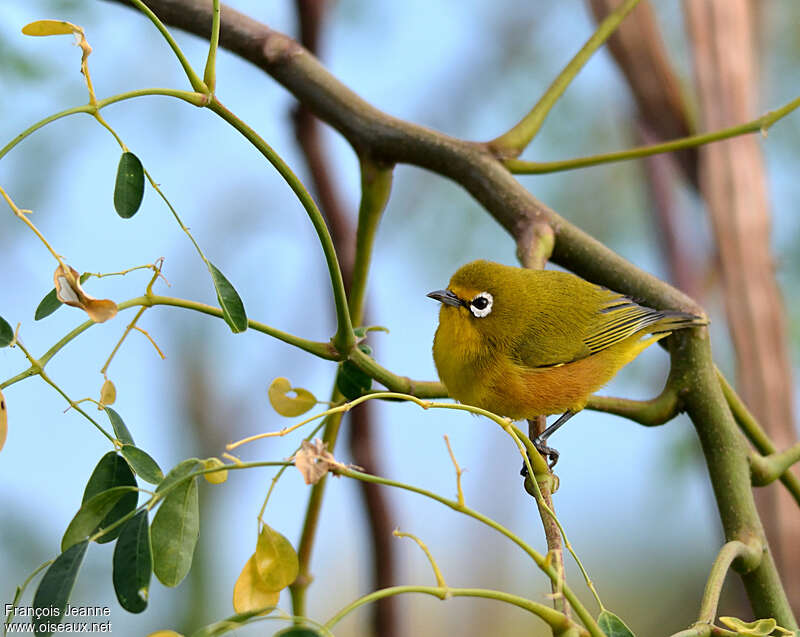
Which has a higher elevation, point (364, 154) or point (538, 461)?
point (364, 154)

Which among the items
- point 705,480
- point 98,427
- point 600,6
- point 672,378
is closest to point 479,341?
point 672,378

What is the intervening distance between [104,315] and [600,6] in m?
1.94

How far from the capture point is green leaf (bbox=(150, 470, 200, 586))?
0.71m

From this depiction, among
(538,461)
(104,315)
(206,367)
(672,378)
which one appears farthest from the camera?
(206,367)

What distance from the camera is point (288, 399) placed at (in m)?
0.95

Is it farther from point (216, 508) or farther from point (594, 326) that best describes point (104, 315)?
point (216, 508)

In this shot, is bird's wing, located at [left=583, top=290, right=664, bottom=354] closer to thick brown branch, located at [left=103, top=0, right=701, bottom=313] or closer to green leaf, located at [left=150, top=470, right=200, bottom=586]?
thick brown branch, located at [left=103, top=0, right=701, bottom=313]

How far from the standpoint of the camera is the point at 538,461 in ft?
2.74

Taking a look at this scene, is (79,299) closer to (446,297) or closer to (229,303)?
(229,303)

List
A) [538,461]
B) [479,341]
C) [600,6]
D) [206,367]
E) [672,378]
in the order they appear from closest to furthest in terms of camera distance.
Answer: [538,461] < [672,378] < [479,341] < [600,6] < [206,367]

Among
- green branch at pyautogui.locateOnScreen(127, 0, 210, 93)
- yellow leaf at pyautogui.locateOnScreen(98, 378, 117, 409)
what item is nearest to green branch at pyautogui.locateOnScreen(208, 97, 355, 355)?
green branch at pyautogui.locateOnScreen(127, 0, 210, 93)

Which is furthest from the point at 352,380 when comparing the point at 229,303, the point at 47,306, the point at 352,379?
the point at 47,306

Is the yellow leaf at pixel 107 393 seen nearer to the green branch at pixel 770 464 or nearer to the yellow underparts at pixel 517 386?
the yellow underparts at pixel 517 386

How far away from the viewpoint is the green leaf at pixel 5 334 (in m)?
0.73
